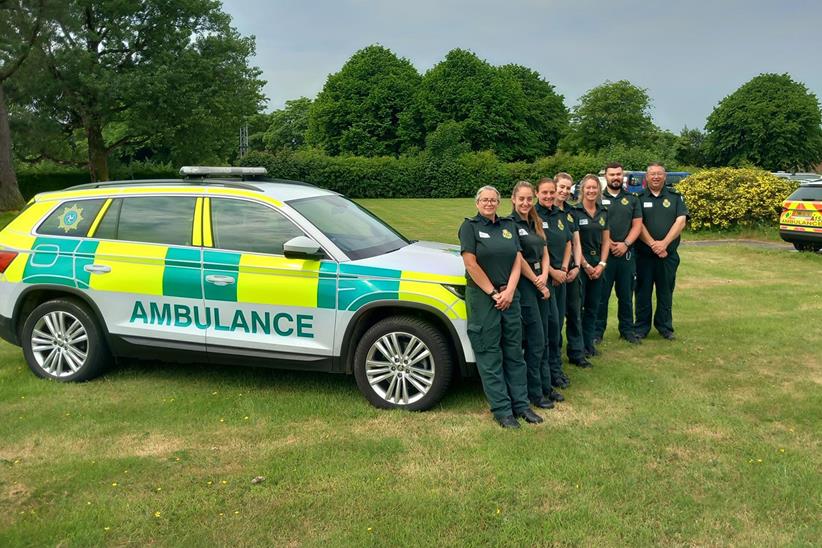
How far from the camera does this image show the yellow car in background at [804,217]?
12883 millimetres

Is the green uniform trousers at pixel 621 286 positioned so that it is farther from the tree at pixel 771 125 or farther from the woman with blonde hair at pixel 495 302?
the tree at pixel 771 125

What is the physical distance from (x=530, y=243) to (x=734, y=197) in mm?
13693

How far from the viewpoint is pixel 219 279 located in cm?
518

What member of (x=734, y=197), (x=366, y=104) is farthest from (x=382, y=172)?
(x=734, y=197)

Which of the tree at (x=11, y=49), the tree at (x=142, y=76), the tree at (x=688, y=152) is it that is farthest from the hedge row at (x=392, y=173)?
the tree at (x=688, y=152)

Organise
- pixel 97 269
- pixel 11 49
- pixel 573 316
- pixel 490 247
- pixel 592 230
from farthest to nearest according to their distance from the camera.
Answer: pixel 11 49 < pixel 592 230 < pixel 573 316 < pixel 97 269 < pixel 490 247

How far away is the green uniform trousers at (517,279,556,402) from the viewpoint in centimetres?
488

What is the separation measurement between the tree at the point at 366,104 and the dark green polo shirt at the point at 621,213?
41.7 metres

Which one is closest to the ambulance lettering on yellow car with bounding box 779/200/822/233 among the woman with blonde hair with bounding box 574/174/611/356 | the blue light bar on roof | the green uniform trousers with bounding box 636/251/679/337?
the green uniform trousers with bounding box 636/251/679/337

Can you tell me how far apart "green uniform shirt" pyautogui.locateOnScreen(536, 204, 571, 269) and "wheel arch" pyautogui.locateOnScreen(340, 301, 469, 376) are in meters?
1.11

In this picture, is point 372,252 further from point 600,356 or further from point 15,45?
point 15,45

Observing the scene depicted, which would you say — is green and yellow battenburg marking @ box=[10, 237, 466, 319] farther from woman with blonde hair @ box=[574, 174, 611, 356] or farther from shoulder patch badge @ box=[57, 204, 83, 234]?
woman with blonde hair @ box=[574, 174, 611, 356]

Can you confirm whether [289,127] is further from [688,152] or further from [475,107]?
[688,152]

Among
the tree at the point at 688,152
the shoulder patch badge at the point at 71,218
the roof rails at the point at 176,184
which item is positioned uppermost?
the tree at the point at 688,152
